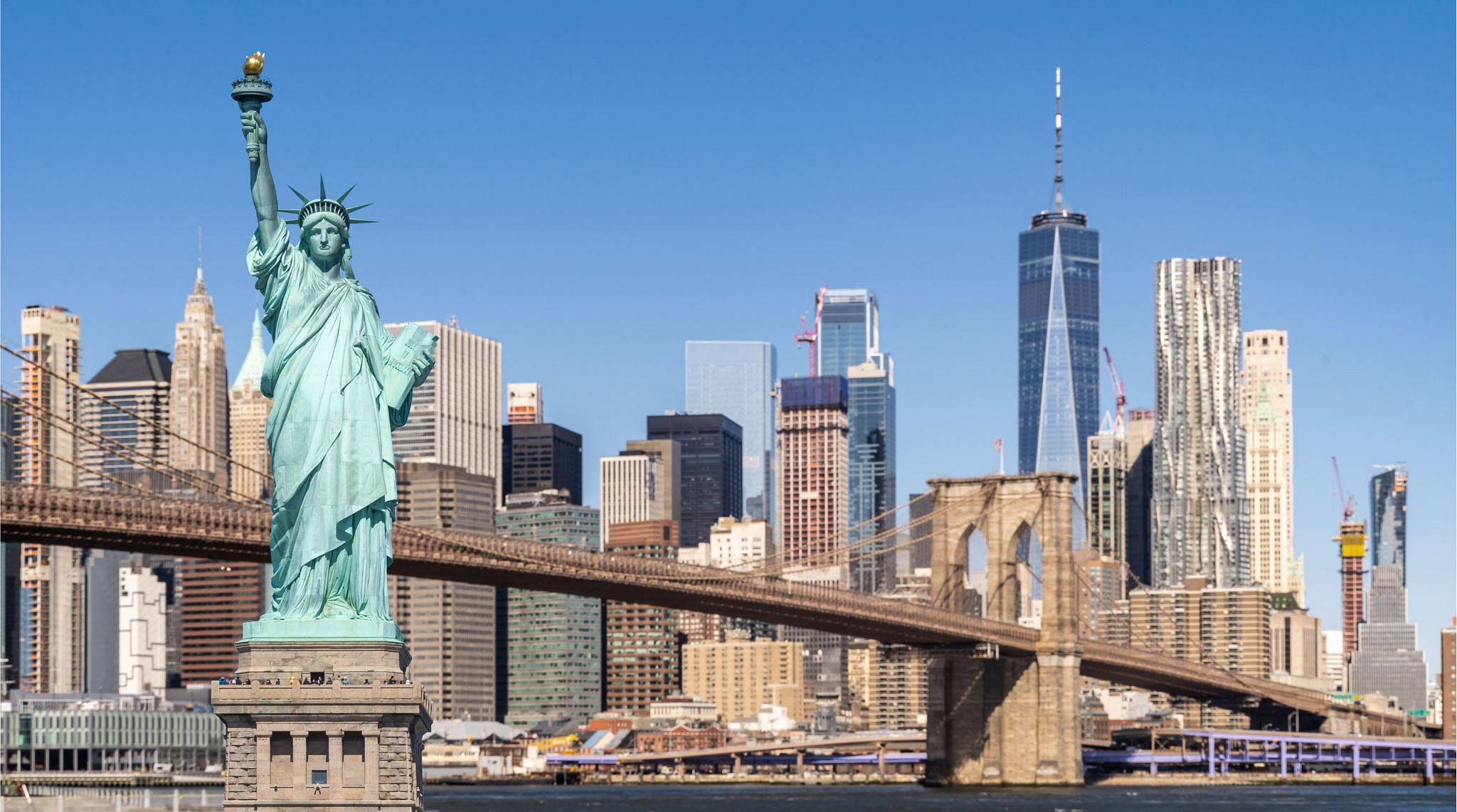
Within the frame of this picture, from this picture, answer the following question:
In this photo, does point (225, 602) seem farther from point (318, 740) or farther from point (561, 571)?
point (318, 740)

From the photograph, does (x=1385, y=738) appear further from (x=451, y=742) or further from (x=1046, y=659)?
(x=451, y=742)

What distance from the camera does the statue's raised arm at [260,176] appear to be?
33188mm

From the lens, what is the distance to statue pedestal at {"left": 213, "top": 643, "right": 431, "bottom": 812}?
3203 centimetres

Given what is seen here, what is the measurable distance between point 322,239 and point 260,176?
1.12 metres

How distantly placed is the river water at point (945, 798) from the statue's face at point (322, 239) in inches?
1393

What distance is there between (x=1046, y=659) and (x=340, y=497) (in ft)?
176

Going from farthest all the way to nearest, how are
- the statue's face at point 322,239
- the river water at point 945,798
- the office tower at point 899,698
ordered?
the office tower at point 899,698 < the river water at point 945,798 < the statue's face at point 322,239

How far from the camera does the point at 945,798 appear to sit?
76.9 m

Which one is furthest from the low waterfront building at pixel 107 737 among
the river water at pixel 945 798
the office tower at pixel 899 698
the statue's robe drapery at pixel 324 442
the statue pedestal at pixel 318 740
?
the statue pedestal at pixel 318 740

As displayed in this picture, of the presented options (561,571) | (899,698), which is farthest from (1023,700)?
(899,698)

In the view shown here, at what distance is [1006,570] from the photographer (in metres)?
91.2

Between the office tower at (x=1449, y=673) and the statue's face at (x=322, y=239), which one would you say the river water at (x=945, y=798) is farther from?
the office tower at (x=1449, y=673)

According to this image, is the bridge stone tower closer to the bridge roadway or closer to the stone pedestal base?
the stone pedestal base

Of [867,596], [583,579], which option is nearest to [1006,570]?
[867,596]
